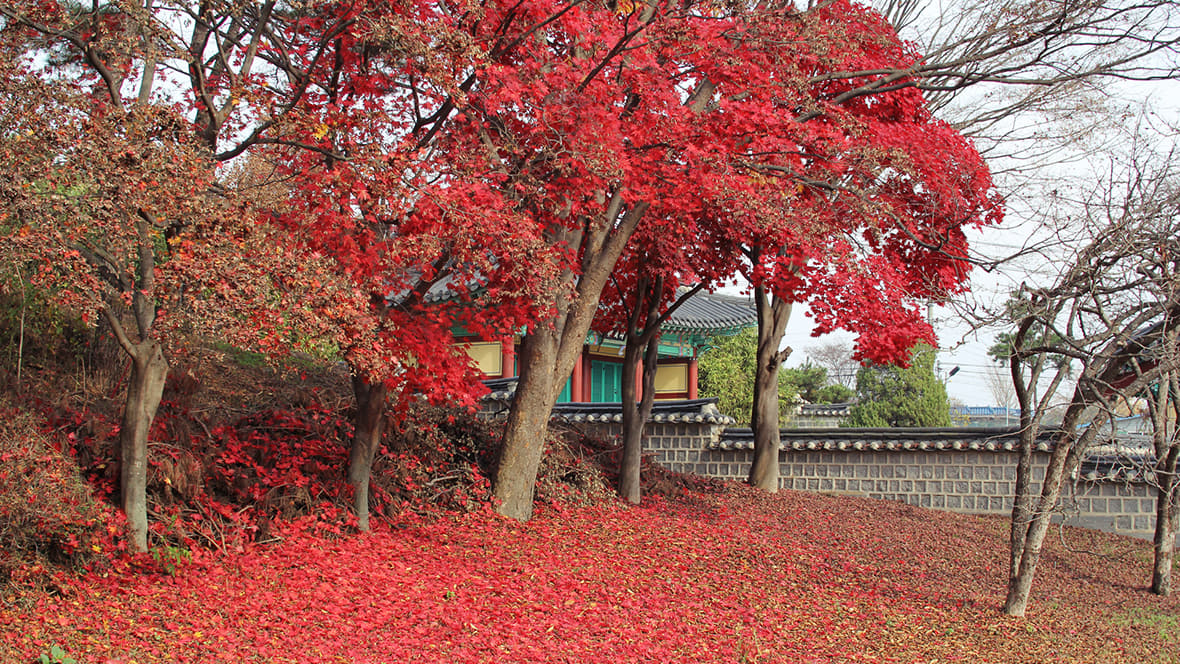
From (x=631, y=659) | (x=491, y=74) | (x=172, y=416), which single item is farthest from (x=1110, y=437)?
(x=172, y=416)

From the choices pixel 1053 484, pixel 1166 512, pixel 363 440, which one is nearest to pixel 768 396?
pixel 1166 512

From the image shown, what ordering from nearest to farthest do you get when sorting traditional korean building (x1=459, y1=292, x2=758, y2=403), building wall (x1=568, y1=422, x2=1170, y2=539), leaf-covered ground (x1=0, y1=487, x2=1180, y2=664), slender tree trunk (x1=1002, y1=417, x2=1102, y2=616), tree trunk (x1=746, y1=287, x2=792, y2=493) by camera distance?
leaf-covered ground (x1=0, y1=487, x2=1180, y2=664), slender tree trunk (x1=1002, y1=417, x2=1102, y2=616), building wall (x1=568, y1=422, x2=1170, y2=539), tree trunk (x1=746, y1=287, x2=792, y2=493), traditional korean building (x1=459, y1=292, x2=758, y2=403)

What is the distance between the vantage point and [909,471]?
14.1 meters

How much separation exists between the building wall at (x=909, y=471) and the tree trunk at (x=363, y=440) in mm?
6779

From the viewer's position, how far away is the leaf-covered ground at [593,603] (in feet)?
17.9

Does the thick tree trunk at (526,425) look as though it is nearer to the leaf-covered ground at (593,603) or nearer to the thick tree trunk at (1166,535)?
the leaf-covered ground at (593,603)

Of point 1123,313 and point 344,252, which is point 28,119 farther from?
point 1123,313

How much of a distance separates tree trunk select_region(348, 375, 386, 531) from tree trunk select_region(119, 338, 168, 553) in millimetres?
2085

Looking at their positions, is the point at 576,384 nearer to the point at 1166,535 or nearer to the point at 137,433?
the point at 1166,535

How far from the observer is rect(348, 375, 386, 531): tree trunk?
806 centimetres

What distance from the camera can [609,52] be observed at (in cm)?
755

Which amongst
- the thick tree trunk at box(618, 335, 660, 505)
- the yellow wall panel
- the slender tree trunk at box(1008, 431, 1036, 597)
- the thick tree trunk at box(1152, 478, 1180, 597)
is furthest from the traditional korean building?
the slender tree trunk at box(1008, 431, 1036, 597)

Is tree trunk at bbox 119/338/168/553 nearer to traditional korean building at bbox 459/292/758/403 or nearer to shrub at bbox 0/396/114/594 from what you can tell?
shrub at bbox 0/396/114/594

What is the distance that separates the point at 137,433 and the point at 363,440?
2.26 m
